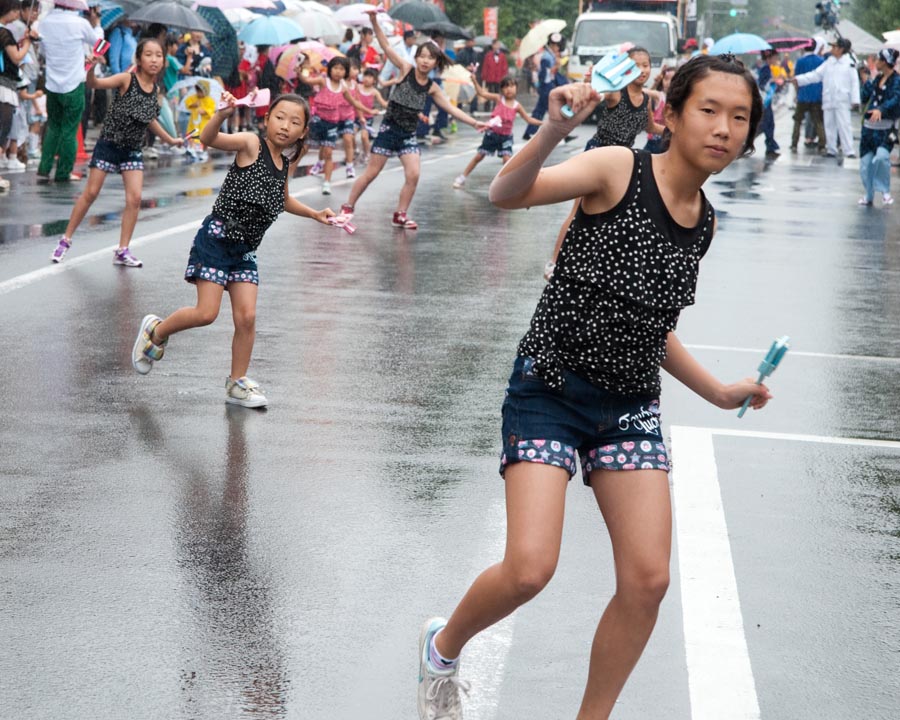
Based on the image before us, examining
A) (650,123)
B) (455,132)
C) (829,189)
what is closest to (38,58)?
(650,123)

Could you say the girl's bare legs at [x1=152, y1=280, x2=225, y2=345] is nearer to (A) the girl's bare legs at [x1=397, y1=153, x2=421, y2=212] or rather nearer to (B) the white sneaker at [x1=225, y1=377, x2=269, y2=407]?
(B) the white sneaker at [x1=225, y1=377, x2=269, y2=407]

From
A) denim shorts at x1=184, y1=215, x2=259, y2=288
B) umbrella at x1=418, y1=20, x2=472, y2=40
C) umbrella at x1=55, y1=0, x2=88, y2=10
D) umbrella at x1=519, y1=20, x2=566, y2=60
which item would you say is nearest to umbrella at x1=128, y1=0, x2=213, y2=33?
umbrella at x1=55, y1=0, x2=88, y2=10

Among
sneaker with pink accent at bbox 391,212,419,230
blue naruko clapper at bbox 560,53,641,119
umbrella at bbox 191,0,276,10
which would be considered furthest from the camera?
umbrella at bbox 191,0,276,10

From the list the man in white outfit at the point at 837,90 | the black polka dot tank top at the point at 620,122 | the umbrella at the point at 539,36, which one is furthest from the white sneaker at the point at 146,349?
the umbrella at the point at 539,36

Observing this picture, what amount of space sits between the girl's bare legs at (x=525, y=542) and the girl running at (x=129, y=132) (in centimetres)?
829

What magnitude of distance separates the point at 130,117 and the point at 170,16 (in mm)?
11029

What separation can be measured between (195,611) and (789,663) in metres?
1.79

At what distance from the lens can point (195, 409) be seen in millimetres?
7312

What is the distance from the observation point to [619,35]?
39188 millimetres

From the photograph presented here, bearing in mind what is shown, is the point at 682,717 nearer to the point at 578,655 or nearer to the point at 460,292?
the point at 578,655

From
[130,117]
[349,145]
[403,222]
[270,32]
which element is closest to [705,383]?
[130,117]

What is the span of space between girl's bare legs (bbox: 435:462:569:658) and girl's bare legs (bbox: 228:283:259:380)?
3.90 metres

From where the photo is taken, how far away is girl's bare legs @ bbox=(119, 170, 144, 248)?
1140 cm

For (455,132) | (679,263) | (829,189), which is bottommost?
(455,132)
